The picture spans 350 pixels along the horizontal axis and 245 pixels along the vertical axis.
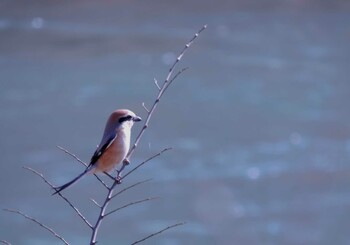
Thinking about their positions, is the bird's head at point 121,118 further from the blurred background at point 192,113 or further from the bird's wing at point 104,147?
the blurred background at point 192,113

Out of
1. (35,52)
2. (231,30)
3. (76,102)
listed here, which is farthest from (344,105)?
(35,52)

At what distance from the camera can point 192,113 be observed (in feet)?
28.5

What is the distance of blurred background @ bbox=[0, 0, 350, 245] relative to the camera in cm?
739

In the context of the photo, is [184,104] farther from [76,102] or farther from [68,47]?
[68,47]

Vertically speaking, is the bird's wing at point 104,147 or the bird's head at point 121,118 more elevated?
the bird's head at point 121,118

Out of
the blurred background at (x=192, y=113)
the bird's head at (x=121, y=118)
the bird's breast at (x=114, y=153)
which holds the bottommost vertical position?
the bird's breast at (x=114, y=153)

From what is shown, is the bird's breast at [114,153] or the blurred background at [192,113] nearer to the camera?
the bird's breast at [114,153]

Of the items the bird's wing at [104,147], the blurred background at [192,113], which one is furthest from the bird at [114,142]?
the blurred background at [192,113]

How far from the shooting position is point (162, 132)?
27.4 feet

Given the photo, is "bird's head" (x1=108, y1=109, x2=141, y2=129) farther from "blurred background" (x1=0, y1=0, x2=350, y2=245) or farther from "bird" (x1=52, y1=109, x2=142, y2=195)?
"blurred background" (x1=0, y1=0, x2=350, y2=245)

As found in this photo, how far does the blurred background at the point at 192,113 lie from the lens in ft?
24.2

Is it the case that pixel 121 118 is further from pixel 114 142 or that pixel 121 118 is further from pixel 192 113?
pixel 192 113

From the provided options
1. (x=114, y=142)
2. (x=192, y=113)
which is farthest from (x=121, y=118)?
(x=192, y=113)

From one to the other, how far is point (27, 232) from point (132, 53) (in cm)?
322
